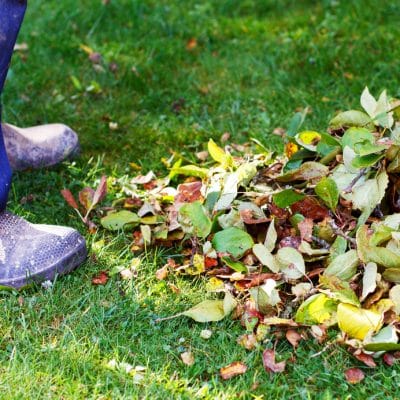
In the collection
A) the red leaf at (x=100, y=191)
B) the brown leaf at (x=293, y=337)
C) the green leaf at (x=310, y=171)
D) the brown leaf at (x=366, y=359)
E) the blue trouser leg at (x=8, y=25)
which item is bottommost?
the brown leaf at (x=293, y=337)

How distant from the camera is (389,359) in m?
1.81

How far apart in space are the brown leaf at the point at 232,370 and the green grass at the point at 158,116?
0.06 ft

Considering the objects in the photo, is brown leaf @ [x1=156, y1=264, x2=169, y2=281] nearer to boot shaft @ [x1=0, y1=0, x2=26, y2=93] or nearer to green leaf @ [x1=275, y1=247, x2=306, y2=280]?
green leaf @ [x1=275, y1=247, x2=306, y2=280]

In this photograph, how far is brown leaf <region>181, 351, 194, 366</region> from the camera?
6.11ft

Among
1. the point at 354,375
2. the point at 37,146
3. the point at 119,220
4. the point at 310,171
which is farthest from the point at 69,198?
the point at 354,375

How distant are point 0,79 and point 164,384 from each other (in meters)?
0.99

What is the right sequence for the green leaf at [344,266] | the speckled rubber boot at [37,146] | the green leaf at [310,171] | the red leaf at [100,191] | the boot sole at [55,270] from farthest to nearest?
the speckled rubber boot at [37,146] → the red leaf at [100,191] → the green leaf at [310,171] → the boot sole at [55,270] → the green leaf at [344,266]

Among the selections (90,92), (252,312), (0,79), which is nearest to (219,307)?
(252,312)

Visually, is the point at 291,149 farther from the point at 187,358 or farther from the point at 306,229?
the point at 187,358

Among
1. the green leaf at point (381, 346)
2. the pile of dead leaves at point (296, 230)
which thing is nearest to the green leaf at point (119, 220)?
the pile of dead leaves at point (296, 230)

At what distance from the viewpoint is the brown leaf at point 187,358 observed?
1.86m

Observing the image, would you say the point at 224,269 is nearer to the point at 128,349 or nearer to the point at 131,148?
the point at 128,349

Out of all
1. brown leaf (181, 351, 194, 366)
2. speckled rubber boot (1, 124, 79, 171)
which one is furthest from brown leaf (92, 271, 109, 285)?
speckled rubber boot (1, 124, 79, 171)

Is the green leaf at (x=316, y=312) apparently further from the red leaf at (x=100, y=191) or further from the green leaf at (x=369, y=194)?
the red leaf at (x=100, y=191)
